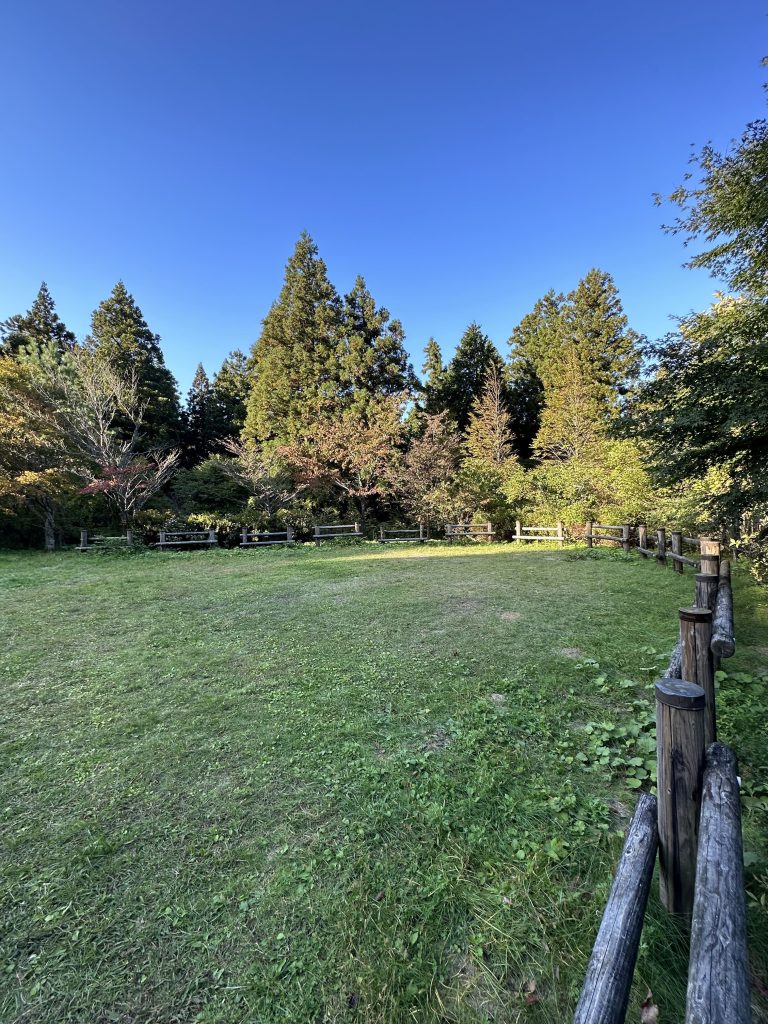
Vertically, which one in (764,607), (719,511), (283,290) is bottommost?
(764,607)

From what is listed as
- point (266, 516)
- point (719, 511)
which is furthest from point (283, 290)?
point (719, 511)

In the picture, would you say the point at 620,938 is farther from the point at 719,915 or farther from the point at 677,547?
the point at 677,547

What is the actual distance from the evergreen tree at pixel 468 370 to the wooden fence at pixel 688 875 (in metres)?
24.6

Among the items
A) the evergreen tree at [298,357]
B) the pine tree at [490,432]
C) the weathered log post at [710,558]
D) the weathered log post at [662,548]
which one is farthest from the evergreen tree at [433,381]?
the weathered log post at [710,558]

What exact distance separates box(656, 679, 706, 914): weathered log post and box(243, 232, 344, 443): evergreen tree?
19.4 meters

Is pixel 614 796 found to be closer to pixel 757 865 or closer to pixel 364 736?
pixel 757 865

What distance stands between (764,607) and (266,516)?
1482 cm

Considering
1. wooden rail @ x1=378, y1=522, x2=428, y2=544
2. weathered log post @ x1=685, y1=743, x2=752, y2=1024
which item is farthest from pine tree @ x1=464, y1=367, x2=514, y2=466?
weathered log post @ x1=685, y1=743, x2=752, y2=1024

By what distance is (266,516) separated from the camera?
55.7ft

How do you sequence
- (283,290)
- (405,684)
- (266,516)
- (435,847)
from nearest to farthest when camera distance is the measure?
(435,847) → (405,684) → (266,516) → (283,290)

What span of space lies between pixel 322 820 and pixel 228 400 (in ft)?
88.2

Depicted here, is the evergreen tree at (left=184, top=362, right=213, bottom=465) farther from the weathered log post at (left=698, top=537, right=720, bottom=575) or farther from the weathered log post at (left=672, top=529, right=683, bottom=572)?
the weathered log post at (left=698, top=537, right=720, bottom=575)

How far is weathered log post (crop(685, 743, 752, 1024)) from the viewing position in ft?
2.94

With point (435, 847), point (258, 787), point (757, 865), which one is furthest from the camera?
point (258, 787)
